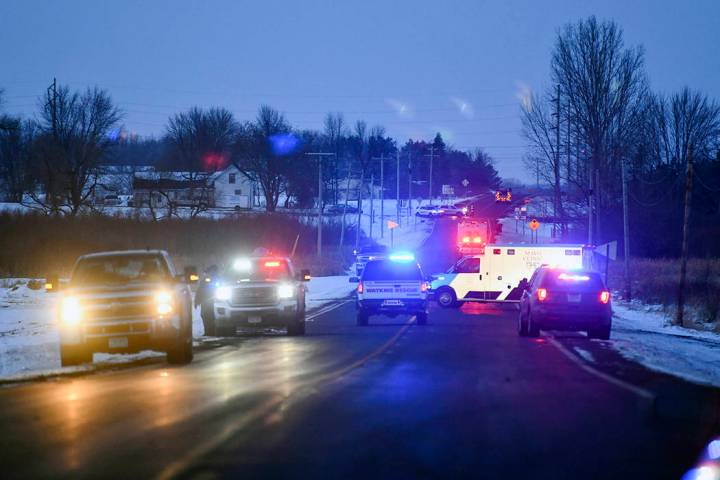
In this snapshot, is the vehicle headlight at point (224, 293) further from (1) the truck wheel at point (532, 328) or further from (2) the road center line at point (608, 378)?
(2) the road center line at point (608, 378)

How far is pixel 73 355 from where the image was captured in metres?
17.4

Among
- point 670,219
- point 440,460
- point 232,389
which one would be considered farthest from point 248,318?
point 670,219

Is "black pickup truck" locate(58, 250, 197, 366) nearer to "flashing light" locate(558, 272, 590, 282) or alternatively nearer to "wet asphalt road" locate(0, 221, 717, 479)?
"wet asphalt road" locate(0, 221, 717, 479)

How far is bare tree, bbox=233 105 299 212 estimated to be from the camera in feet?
389

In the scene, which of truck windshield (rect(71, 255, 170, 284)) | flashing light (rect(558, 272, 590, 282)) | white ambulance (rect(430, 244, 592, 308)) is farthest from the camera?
white ambulance (rect(430, 244, 592, 308))

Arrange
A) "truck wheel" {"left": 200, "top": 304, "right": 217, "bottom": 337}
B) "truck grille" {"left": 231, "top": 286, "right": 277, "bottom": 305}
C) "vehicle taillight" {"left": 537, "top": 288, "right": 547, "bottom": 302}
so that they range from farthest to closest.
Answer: "truck wheel" {"left": 200, "top": 304, "right": 217, "bottom": 337}, "truck grille" {"left": 231, "top": 286, "right": 277, "bottom": 305}, "vehicle taillight" {"left": 537, "top": 288, "right": 547, "bottom": 302}

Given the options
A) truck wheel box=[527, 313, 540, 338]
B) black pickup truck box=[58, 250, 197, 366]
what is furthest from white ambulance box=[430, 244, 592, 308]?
black pickup truck box=[58, 250, 197, 366]

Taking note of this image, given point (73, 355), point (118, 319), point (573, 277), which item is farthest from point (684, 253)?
point (73, 355)

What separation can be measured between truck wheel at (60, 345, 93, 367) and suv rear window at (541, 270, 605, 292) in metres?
11.8

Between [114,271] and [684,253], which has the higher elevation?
[684,253]

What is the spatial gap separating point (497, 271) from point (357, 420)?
90.3 feet

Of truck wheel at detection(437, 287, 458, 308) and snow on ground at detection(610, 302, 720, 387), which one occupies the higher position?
truck wheel at detection(437, 287, 458, 308)

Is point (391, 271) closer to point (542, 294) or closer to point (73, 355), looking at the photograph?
point (542, 294)

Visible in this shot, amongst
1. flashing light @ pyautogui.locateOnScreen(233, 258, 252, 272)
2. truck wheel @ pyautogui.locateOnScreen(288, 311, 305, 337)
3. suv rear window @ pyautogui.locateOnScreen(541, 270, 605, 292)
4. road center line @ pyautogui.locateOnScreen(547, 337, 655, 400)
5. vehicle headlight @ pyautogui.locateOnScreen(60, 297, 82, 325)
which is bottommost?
road center line @ pyautogui.locateOnScreen(547, 337, 655, 400)
